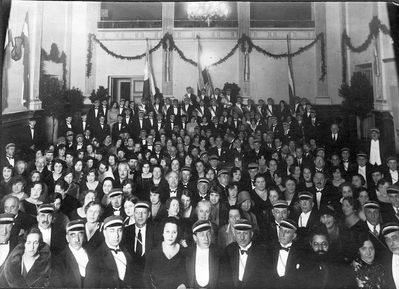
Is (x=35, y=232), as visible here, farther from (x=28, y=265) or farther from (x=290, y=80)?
(x=290, y=80)

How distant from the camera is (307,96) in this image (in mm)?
3887

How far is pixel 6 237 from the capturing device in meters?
3.07

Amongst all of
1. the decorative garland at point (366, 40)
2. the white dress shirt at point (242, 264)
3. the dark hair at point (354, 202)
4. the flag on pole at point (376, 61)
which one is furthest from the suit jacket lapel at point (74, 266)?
the flag on pole at point (376, 61)

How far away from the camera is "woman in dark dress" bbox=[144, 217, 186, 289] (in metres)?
2.95

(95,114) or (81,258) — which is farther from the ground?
(95,114)

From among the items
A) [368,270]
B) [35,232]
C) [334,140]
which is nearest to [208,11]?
[334,140]

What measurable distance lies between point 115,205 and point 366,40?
2962 millimetres

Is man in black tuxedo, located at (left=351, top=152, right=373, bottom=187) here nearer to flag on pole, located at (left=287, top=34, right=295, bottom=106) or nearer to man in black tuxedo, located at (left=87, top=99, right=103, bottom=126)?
flag on pole, located at (left=287, top=34, right=295, bottom=106)

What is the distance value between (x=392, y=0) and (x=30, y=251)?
13.3ft

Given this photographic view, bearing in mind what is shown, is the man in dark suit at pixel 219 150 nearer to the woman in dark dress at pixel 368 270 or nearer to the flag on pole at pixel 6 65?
the woman in dark dress at pixel 368 270

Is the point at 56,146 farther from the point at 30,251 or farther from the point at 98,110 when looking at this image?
the point at 30,251

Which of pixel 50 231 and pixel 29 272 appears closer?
pixel 29 272

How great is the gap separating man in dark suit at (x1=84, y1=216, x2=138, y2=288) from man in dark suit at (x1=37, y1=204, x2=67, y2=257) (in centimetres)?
31

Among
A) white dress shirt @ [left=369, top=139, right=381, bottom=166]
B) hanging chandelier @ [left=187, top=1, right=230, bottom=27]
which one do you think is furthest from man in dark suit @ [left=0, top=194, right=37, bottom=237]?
white dress shirt @ [left=369, top=139, right=381, bottom=166]
